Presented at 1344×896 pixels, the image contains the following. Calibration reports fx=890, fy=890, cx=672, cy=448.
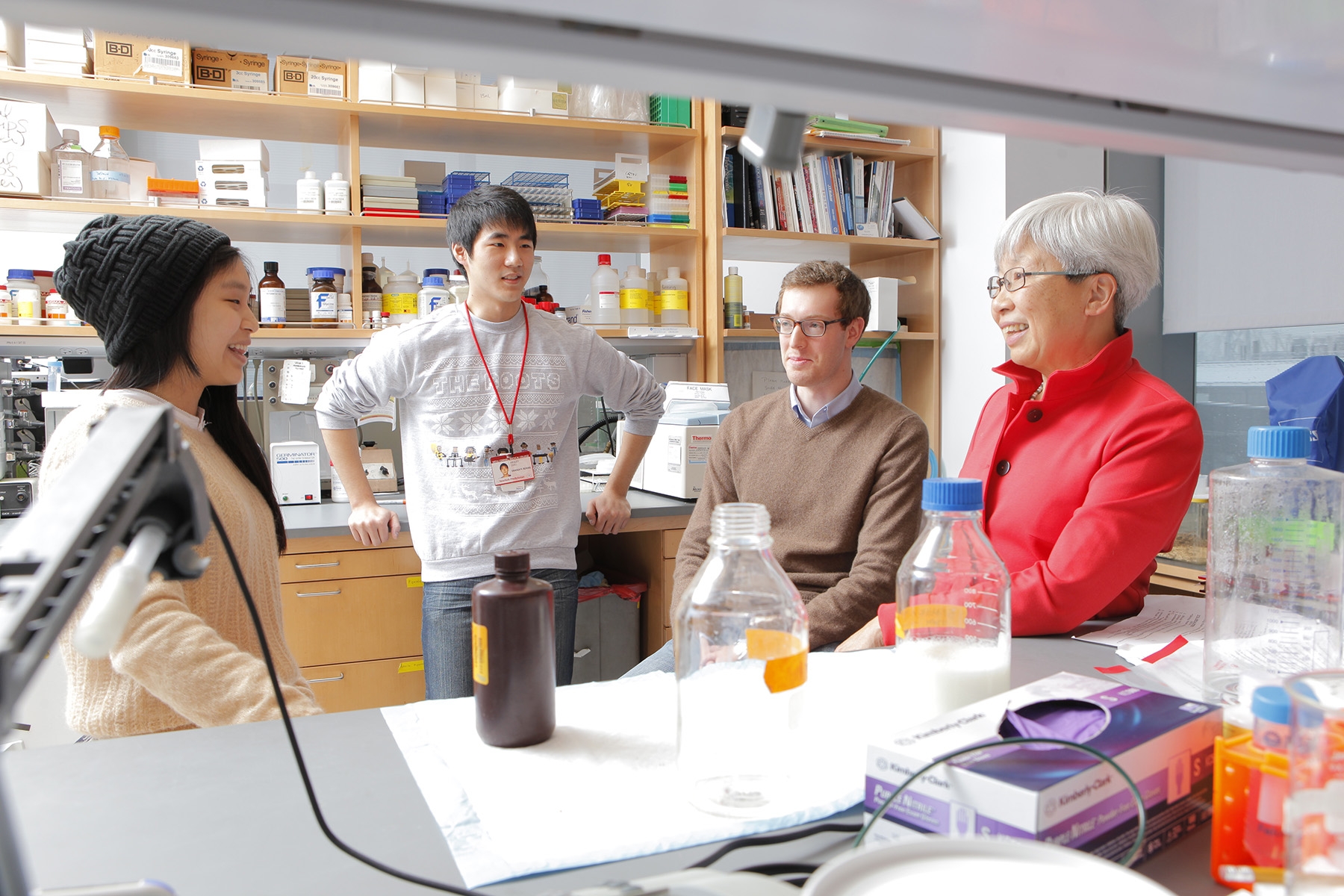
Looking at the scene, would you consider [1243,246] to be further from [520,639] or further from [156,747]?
[156,747]

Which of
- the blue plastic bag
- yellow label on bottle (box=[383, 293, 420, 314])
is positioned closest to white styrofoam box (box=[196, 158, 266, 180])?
yellow label on bottle (box=[383, 293, 420, 314])

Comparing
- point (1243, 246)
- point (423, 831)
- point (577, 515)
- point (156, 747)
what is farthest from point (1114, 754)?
point (1243, 246)

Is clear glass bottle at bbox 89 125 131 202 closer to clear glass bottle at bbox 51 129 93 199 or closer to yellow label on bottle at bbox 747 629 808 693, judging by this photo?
clear glass bottle at bbox 51 129 93 199

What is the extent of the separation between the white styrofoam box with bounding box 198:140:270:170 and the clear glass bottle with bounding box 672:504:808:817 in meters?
2.66

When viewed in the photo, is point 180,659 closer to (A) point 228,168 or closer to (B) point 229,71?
(A) point 228,168

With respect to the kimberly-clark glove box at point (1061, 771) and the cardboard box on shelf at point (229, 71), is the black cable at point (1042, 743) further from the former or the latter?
Answer: the cardboard box on shelf at point (229, 71)

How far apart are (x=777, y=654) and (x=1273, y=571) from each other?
2.40 ft

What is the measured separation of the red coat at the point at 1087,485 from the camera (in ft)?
4.42

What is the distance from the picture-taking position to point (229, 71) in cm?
289

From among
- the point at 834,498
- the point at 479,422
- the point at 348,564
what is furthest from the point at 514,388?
the point at 834,498

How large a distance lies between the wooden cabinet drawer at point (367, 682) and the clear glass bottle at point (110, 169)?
1.63 m

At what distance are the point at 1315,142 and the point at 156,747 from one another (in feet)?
3.86

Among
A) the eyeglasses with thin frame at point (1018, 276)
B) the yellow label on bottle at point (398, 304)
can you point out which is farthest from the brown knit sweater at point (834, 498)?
the yellow label on bottle at point (398, 304)

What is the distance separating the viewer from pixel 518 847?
737 millimetres
